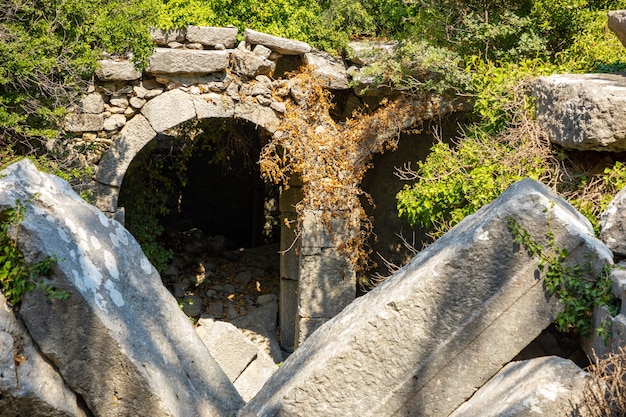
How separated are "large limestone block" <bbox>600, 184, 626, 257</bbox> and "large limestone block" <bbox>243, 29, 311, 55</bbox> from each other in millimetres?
3979

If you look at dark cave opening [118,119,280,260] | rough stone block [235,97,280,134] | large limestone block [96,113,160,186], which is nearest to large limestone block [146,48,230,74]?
rough stone block [235,97,280,134]

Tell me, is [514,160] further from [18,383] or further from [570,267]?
[18,383]

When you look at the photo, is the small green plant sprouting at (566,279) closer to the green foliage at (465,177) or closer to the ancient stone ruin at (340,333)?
the ancient stone ruin at (340,333)

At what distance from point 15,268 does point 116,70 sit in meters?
3.52

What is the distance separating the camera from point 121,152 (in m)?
6.92

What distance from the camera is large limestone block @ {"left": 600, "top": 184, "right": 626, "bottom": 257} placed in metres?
3.65

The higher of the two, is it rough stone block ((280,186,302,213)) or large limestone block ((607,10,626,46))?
large limestone block ((607,10,626,46))

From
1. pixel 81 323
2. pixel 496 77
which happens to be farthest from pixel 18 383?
pixel 496 77

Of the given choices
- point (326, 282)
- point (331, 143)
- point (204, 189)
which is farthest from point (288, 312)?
point (204, 189)

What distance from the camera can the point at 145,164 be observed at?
9500 mm

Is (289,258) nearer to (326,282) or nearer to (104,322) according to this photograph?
(326,282)

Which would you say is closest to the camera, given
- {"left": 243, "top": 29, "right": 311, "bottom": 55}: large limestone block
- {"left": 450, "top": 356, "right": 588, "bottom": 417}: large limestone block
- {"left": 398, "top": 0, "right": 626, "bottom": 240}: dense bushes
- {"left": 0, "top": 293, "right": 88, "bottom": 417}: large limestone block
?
{"left": 450, "top": 356, "right": 588, "bottom": 417}: large limestone block

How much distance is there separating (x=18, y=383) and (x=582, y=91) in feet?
12.2

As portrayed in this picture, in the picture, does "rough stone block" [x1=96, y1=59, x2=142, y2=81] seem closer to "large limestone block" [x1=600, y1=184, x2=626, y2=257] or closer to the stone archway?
the stone archway
